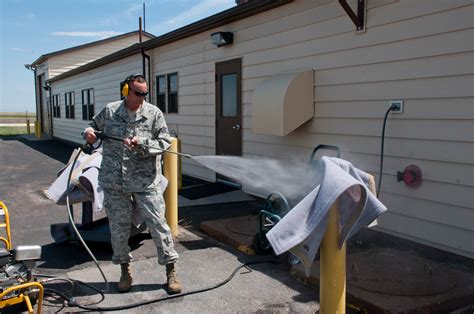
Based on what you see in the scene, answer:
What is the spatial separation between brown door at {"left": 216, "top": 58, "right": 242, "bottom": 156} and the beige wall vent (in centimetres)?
173

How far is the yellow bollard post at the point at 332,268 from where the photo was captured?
232 cm

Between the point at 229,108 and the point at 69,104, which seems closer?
the point at 229,108

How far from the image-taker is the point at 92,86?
17.4m

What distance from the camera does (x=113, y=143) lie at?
372cm

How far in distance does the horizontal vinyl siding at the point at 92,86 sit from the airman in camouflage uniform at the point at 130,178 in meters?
9.06

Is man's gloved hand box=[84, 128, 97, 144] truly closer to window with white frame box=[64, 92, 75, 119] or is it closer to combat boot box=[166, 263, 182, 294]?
combat boot box=[166, 263, 182, 294]

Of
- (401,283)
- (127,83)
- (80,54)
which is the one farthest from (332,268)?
(80,54)

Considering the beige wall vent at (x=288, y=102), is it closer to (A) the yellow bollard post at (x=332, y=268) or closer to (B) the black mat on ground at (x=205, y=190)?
(B) the black mat on ground at (x=205, y=190)

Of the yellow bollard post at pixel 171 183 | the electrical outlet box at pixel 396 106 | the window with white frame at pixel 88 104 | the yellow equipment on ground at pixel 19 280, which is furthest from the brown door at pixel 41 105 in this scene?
the yellow equipment on ground at pixel 19 280

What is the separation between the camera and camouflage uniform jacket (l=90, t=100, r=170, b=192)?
369 cm

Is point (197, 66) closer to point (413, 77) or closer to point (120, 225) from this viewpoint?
point (413, 77)

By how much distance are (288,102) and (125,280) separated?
3.30 meters

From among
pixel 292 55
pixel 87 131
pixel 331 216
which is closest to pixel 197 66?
pixel 292 55

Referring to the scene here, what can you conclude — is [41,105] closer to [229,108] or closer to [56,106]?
[56,106]
